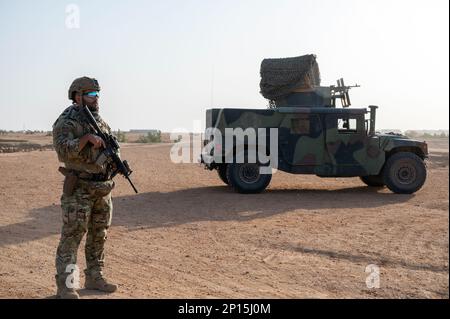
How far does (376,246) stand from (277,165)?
4.62 metres

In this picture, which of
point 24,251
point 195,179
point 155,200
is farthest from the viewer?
point 195,179

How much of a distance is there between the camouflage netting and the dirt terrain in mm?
2227

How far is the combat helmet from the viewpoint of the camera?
4.88 metres

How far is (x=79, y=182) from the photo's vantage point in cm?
480

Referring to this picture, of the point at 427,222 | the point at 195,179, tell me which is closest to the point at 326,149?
the point at 427,222

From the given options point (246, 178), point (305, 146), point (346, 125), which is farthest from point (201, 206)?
point (346, 125)

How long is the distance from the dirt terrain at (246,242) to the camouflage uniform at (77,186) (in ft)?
1.71

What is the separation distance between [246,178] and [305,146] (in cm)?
135

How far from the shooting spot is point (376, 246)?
6.72 meters

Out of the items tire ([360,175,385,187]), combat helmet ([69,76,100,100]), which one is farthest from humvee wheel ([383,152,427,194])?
combat helmet ([69,76,100,100])

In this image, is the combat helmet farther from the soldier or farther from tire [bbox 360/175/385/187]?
tire [bbox 360/175/385/187]

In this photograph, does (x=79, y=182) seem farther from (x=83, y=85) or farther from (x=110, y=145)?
(x=83, y=85)

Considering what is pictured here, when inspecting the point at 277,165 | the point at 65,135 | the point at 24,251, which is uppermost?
the point at 65,135
